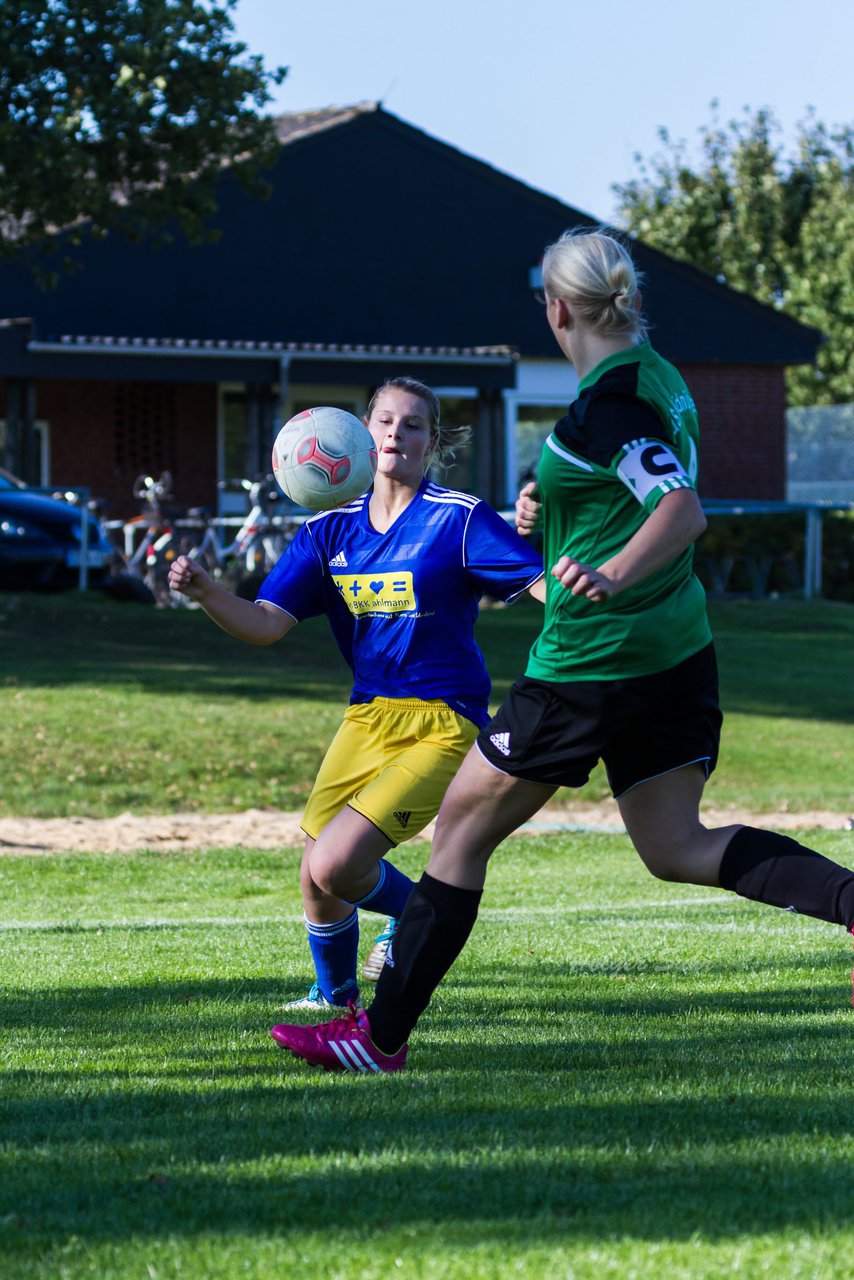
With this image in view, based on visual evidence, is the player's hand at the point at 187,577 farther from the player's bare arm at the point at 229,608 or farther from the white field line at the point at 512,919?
the white field line at the point at 512,919

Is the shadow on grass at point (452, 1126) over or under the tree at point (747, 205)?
under

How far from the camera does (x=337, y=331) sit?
32.4 m

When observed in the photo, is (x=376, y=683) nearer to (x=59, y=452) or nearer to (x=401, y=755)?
(x=401, y=755)

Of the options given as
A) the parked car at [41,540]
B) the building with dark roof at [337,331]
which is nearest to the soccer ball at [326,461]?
the parked car at [41,540]

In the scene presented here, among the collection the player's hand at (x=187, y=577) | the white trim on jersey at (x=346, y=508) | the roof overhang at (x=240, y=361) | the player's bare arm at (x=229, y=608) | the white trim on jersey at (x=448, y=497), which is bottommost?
the player's bare arm at (x=229, y=608)

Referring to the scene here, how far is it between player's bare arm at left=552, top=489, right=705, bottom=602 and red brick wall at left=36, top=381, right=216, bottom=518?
2682 cm

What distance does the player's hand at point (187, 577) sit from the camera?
16.6 ft

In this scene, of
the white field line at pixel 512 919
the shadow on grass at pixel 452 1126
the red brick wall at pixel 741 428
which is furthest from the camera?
the red brick wall at pixel 741 428

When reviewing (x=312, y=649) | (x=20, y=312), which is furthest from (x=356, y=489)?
(x=20, y=312)

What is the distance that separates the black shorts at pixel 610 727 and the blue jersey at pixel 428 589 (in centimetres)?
97

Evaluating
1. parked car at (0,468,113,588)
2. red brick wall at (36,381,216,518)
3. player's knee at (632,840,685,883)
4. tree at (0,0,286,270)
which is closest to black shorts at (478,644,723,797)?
player's knee at (632,840,685,883)

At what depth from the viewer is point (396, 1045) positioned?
460cm

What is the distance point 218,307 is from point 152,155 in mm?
11810

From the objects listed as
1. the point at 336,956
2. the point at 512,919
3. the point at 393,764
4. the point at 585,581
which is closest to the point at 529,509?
the point at 585,581
